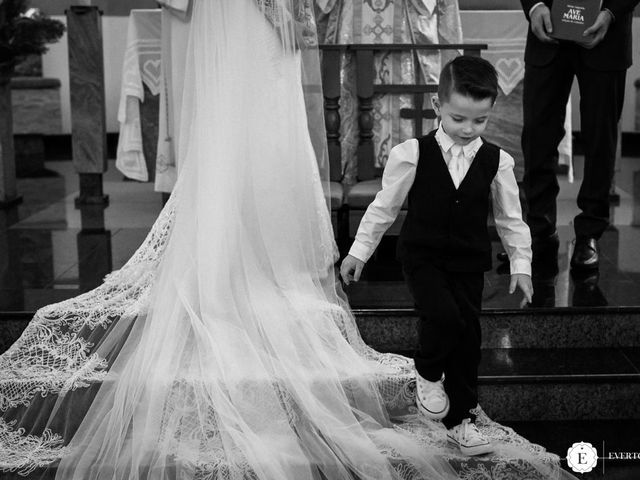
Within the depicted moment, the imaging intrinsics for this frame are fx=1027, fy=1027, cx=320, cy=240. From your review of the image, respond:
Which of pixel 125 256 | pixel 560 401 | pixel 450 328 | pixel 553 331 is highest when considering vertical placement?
pixel 450 328

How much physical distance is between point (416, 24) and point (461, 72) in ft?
10.2

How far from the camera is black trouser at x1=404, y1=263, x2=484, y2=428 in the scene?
3.01 m

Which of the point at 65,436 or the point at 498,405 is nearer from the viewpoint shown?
the point at 65,436

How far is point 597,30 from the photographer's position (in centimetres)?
432

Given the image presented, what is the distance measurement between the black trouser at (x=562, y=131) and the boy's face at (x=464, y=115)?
1.74 meters

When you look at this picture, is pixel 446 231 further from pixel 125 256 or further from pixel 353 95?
pixel 353 95

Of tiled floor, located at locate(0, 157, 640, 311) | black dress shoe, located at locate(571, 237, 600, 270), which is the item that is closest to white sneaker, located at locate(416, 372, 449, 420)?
tiled floor, located at locate(0, 157, 640, 311)

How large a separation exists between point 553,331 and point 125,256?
2.16 meters

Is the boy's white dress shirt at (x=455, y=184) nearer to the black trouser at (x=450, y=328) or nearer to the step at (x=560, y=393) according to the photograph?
the black trouser at (x=450, y=328)

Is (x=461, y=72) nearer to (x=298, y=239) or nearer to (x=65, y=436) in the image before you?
(x=298, y=239)

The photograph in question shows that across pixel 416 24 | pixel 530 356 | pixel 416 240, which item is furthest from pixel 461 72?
pixel 416 24

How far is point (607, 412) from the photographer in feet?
12.2

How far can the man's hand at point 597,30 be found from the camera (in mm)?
4289

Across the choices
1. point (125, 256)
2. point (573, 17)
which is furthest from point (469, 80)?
point (125, 256)
